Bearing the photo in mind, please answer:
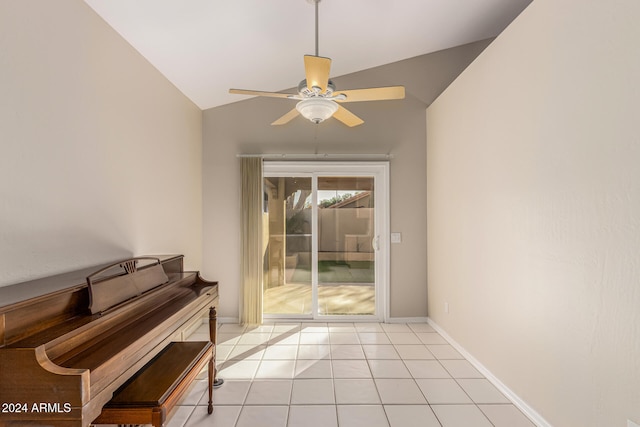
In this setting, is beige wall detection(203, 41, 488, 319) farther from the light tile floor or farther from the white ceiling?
the light tile floor

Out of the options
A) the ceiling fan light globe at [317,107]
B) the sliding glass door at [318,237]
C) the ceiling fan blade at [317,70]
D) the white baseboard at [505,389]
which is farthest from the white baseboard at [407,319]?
the ceiling fan blade at [317,70]

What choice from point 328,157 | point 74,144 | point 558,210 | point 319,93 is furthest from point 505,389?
point 74,144

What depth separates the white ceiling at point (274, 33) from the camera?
240 cm

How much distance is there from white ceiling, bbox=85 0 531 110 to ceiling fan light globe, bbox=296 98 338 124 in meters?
0.94

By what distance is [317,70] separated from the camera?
6.64ft

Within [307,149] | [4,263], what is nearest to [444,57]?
[307,149]

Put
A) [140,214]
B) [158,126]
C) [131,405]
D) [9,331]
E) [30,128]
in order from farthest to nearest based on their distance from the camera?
[158,126], [140,214], [30,128], [131,405], [9,331]

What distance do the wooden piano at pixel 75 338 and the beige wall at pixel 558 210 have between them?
7.56 ft

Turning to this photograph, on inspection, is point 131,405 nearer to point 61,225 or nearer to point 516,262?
point 61,225

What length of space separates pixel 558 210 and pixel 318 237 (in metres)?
2.72

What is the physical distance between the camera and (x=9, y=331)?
118cm

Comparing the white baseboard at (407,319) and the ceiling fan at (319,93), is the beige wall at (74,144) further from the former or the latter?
the white baseboard at (407,319)

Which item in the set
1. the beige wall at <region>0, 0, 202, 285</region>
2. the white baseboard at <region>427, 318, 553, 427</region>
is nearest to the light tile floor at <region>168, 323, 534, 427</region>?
the white baseboard at <region>427, 318, 553, 427</region>

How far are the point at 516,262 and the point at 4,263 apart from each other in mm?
3048
